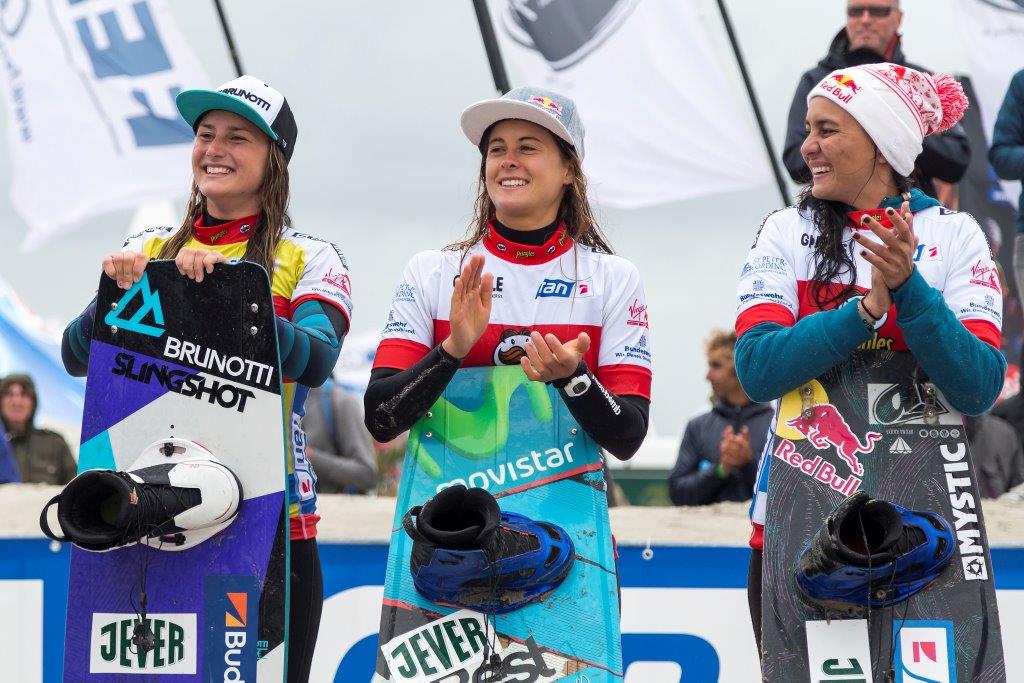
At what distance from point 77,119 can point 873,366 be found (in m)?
7.17

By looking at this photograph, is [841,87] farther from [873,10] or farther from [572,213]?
[873,10]

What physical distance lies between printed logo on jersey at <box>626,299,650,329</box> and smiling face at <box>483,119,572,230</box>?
304 millimetres

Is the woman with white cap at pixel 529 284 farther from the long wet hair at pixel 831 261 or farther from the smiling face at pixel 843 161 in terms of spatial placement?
the smiling face at pixel 843 161

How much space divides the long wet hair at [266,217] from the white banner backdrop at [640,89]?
3.55 metres

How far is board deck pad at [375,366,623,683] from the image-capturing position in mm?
3090

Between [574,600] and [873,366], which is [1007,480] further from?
[574,600]

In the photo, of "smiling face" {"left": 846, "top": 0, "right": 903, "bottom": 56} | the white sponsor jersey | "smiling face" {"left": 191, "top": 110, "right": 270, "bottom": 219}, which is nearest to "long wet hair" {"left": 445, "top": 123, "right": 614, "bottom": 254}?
the white sponsor jersey

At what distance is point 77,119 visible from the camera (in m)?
9.24

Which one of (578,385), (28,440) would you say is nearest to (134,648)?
(578,385)

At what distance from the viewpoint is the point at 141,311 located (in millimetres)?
3547

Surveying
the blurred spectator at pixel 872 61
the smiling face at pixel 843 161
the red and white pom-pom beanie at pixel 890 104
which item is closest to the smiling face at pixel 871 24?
the blurred spectator at pixel 872 61

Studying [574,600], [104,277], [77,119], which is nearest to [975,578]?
[574,600]

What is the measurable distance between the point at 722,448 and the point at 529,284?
8.74 ft

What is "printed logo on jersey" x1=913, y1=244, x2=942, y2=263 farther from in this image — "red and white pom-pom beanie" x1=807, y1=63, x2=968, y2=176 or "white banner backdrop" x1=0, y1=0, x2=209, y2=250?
"white banner backdrop" x1=0, y1=0, x2=209, y2=250
